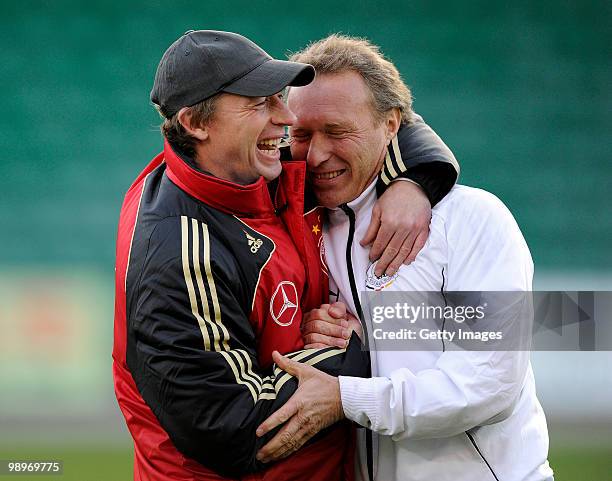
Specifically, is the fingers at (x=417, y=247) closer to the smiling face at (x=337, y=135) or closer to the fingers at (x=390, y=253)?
the fingers at (x=390, y=253)

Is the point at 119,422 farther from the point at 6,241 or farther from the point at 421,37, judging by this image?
the point at 421,37

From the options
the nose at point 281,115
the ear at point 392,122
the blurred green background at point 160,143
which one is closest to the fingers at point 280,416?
the nose at point 281,115

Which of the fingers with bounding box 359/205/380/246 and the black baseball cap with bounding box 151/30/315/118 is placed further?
the fingers with bounding box 359/205/380/246

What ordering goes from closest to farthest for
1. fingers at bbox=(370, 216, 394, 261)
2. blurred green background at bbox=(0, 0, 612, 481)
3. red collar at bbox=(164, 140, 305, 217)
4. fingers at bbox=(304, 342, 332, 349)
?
red collar at bbox=(164, 140, 305, 217), fingers at bbox=(304, 342, 332, 349), fingers at bbox=(370, 216, 394, 261), blurred green background at bbox=(0, 0, 612, 481)

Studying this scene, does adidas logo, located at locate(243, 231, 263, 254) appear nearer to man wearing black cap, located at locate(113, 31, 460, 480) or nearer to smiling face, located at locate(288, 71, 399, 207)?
man wearing black cap, located at locate(113, 31, 460, 480)

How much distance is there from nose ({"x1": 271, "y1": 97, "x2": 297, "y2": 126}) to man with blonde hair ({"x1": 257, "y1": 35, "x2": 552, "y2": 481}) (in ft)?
0.41

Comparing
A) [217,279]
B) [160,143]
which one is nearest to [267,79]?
[217,279]

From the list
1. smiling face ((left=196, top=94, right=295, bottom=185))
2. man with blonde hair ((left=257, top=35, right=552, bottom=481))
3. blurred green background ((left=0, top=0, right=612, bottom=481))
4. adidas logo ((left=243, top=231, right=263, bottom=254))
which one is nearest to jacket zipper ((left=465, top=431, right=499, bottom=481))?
man with blonde hair ((left=257, top=35, right=552, bottom=481))

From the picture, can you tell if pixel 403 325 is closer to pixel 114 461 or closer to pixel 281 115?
pixel 281 115

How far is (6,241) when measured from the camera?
5.12m

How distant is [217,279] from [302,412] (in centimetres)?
35

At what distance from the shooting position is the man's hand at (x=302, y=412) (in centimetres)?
189

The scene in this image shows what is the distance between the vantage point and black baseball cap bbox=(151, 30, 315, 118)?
6.43 ft

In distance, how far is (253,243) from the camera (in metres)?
1.94
